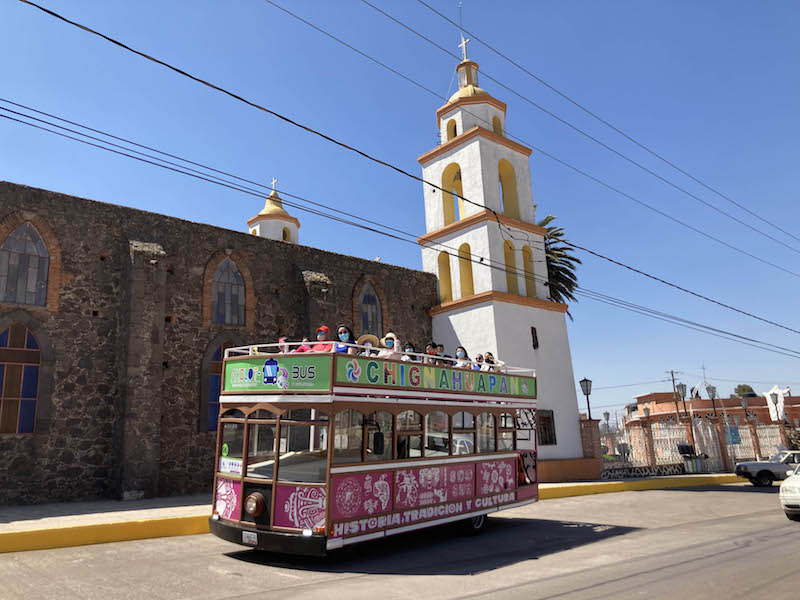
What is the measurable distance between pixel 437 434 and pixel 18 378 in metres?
10.4

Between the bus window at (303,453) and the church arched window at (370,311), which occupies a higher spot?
the church arched window at (370,311)

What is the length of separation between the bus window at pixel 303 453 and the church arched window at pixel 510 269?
1556 cm

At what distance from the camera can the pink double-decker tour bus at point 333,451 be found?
7.54 metres

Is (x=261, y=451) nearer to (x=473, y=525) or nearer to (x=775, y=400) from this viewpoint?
(x=473, y=525)

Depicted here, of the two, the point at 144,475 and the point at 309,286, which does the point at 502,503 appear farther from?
the point at 309,286

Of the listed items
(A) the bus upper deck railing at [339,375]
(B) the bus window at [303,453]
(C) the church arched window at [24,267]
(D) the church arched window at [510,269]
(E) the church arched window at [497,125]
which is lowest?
(B) the bus window at [303,453]

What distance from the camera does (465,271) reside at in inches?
906

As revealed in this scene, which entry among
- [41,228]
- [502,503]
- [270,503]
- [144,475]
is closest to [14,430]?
[144,475]

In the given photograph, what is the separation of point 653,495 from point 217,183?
626 inches

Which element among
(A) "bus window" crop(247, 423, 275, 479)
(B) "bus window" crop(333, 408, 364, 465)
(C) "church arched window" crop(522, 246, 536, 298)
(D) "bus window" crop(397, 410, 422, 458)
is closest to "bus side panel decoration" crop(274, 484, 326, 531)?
(A) "bus window" crop(247, 423, 275, 479)

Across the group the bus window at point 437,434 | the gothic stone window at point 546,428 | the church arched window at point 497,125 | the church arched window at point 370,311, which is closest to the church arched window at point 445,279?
the church arched window at point 370,311

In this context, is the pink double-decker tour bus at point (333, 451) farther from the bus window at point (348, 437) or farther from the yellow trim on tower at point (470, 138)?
the yellow trim on tower at point (470, 138)

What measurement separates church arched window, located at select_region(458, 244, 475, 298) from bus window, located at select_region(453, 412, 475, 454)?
1277 cm

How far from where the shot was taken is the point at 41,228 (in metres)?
13.7
